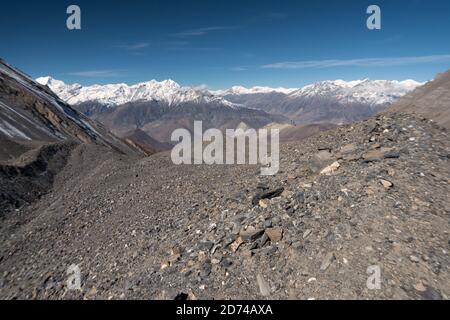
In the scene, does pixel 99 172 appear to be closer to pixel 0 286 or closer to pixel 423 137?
pixel 0 286

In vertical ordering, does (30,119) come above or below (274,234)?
above

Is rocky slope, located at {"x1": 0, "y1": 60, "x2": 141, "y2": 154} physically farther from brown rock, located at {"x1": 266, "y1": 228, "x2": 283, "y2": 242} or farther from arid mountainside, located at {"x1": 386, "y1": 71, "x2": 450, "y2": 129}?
arid mountainside, located at {"x1": 386, "y1": 71, "x2": 450, "y2": 129}

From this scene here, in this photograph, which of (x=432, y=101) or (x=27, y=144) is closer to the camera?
(x=27, y=144)

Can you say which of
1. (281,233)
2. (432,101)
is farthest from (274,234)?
(432,101)

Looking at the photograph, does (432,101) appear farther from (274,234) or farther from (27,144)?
(274,234)

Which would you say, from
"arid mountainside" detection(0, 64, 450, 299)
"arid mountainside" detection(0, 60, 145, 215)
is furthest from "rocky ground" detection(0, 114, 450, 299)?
"arid mountainside" detection(0, 60, 145, 215)

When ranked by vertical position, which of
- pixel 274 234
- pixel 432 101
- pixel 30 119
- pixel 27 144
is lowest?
pixel 274 234

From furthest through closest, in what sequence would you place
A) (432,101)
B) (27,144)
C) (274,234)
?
1. (432,101)
2. (27,144)
3. (274,234)

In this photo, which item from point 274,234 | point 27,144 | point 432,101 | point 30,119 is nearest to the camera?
point 274,234

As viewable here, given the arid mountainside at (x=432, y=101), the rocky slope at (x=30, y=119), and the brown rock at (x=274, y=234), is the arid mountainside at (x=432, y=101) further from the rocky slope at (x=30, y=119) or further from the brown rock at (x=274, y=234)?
the rocky slope at (x=30, y=119)
